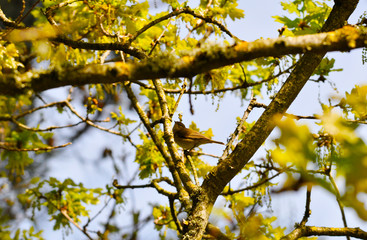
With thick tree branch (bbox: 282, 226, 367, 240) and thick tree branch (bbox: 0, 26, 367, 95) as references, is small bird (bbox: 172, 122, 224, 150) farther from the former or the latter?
thick tree branch (bbox: 0, 26, 367, 95)

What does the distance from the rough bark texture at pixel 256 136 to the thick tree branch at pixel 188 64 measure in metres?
0.73

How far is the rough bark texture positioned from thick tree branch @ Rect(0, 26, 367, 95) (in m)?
0.73

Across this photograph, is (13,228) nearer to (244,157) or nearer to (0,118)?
(0,118)

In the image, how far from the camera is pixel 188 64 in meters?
1.42

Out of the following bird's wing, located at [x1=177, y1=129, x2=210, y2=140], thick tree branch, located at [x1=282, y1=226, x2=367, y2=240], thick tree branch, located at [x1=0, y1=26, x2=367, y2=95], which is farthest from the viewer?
bird's wing, located at [x1=177, y1=129, x2=210, y2=140]

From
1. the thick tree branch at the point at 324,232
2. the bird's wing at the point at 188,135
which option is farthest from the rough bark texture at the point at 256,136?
the bird's wing at the point at 188,135

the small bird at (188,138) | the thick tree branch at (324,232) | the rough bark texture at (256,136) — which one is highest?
the small bird at (188,138)

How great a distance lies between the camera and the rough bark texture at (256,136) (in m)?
2.15

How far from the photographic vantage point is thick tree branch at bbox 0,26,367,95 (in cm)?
139

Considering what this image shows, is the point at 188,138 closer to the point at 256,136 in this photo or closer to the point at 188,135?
the point at 188,135

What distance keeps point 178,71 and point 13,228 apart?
4861 millimetres

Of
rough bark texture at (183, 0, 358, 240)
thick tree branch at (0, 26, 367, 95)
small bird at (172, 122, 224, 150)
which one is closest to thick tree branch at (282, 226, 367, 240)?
rough bark texture at (183, 0, 358, 240)

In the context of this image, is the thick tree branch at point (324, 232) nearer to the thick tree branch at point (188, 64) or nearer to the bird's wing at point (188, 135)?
the thick tree branch at point (188, 64)

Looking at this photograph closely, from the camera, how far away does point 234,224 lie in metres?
2.50
